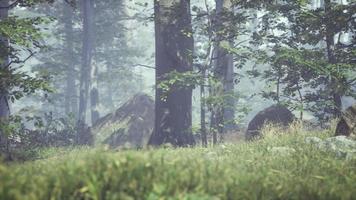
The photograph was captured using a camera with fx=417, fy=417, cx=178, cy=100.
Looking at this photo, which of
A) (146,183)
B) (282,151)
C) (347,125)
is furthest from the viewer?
(347,125)

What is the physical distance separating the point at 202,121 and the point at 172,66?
2.04 meters

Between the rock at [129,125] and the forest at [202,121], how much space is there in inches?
2.3

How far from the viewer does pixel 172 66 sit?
13.6 m

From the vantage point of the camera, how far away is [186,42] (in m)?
14.0

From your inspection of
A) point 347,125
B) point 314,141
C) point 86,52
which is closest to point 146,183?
point 314,141

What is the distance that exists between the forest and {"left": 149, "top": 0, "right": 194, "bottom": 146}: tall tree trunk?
3 centimetres

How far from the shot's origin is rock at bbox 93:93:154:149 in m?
19.5

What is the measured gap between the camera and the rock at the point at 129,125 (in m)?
19.5

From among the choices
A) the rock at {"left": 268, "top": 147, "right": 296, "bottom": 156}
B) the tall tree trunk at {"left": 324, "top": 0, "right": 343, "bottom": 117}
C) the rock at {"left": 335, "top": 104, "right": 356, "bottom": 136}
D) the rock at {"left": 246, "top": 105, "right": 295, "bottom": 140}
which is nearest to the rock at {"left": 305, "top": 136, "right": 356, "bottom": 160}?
the rock at {"left": 268, "top": 147, "right": 296, "bottom": 156}

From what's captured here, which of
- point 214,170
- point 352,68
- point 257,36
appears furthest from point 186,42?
point 214,170

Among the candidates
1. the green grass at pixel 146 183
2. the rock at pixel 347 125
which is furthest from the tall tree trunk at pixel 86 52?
the green grass at pixel 146 183

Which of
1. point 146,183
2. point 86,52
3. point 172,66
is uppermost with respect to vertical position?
point 86,52

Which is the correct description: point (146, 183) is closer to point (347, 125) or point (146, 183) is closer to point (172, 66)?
point (347, 125)

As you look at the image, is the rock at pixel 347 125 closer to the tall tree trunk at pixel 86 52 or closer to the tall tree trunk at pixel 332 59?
the tall tree trunk at pixel 332 59
